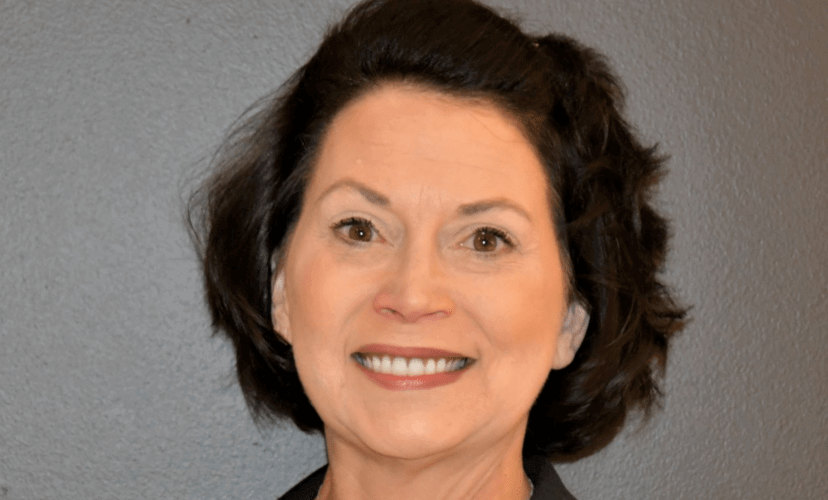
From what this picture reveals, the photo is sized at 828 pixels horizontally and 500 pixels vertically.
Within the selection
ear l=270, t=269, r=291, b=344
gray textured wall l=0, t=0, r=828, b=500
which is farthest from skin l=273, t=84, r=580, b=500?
gray textured wall l=0, t=0, r=828, b=500

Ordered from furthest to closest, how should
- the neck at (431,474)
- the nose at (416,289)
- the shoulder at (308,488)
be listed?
the shoulder at (308,488)
the neck at (431,474)
the nose at (416,289)

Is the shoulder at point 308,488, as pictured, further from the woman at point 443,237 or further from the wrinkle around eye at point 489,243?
the wrinkle around eye at point 489,243

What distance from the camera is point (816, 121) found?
1.61 m

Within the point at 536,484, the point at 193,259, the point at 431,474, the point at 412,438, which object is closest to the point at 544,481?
the point at 536,484

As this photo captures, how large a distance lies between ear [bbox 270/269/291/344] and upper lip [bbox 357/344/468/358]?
0.76ft

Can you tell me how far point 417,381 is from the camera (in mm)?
1154

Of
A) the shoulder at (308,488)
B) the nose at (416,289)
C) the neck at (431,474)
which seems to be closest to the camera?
the nose at (416,289)

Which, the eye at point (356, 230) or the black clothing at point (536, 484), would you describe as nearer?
the eye at point (356, 230)

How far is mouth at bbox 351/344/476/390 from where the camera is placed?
114cm

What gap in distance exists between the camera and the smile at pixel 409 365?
1156 mm

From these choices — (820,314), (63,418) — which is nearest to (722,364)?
(820,314)

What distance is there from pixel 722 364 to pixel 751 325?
0.28 ft

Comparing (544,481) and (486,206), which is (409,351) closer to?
(486,206)

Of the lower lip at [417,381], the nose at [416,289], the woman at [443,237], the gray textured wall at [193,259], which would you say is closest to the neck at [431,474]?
the woman at [443,237]
